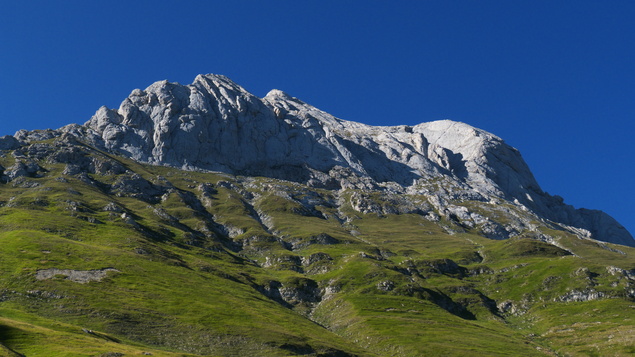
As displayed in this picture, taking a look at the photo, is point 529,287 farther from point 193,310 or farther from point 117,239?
point 117,239

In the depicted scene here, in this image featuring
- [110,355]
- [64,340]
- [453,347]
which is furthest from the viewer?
[453,347]

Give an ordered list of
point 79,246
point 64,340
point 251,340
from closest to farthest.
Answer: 1. point 64,340
2. point 251,340
3. point 79,246

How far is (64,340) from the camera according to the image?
7238 centimetres

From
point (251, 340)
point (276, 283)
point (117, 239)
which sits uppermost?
point (117, 239)

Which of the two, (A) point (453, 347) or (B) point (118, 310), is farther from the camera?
(A) point (453, 347)

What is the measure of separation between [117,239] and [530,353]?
132 m

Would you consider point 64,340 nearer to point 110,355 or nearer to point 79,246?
point 110,355

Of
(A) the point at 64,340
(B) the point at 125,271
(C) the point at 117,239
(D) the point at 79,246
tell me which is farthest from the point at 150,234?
(A) the point at 64,340

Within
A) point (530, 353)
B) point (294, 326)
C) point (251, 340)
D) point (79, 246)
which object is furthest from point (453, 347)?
point (79, 246)

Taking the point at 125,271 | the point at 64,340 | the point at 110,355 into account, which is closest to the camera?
the point at 110,355

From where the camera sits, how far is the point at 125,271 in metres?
131

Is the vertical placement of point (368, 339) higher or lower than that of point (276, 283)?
lower

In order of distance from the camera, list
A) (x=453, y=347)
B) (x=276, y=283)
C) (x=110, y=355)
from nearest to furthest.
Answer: (x=110, y=355) < (x=453, y=347) < (x=276, y=283)

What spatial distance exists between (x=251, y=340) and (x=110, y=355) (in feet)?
127
